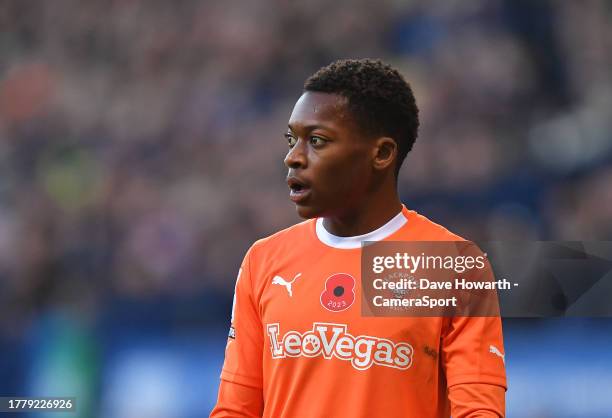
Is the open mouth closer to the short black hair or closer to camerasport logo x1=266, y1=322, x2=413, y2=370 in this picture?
the short black hair

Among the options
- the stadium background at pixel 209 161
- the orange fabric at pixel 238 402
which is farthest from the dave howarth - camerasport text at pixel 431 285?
the stadium background at pixel 209 161

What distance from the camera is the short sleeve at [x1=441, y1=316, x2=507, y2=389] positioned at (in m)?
2.53

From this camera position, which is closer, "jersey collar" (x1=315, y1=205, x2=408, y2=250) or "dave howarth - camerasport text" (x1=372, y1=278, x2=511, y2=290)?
"dave howarth - camerasport text" (x1=372, y1=278, x2=511, y2=290)

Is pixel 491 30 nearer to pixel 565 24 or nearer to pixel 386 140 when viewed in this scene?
pixel 565 24

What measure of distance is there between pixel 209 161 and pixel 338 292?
3863 millimetres

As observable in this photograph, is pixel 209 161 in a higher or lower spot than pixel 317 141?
higher

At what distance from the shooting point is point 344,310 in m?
2.66

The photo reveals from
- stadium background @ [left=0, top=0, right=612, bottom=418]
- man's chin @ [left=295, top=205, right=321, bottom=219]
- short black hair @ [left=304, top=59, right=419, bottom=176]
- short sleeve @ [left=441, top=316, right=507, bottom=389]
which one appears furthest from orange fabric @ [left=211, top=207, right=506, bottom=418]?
stadium background @ [left=0, top=0, right=612, bottom=418]

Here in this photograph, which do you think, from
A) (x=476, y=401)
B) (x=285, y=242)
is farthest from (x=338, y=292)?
(x=476, y=401)

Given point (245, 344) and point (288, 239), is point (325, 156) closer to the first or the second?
point (288, 239)

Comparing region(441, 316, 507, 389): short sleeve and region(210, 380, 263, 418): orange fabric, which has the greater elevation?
region(441, 316, 507, 389): short sleeve

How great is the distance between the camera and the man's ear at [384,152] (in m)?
2.74

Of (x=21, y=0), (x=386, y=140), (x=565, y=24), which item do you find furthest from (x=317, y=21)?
(x=386, y=140)

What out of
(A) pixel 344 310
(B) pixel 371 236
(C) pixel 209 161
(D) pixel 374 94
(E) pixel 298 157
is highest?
(C) pixel 209 161
